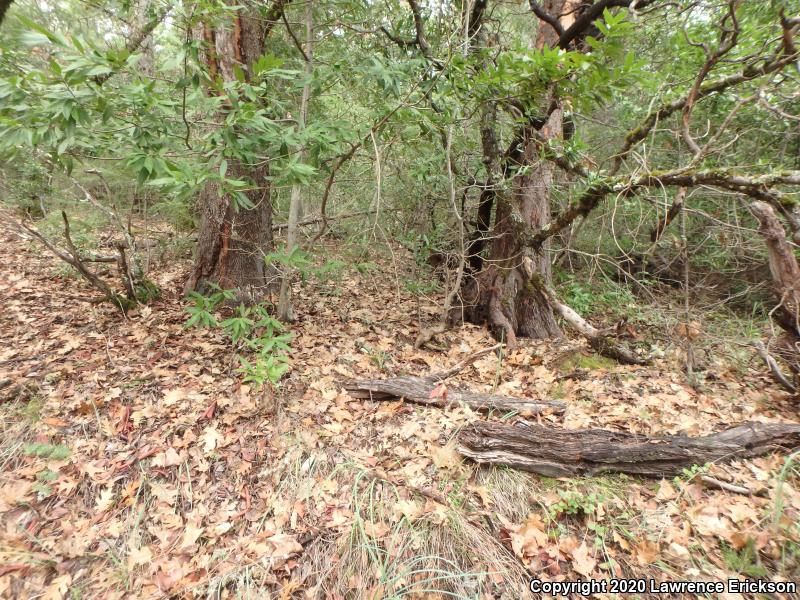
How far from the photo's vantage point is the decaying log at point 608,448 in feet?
8.64

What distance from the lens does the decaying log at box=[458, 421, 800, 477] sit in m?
2.63

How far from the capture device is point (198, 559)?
2.40m

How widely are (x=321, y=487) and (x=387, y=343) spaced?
1.98m

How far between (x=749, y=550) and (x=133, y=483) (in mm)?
3946

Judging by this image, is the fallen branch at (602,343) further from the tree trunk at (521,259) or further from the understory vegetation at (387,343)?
the tree trunk at (521,259)

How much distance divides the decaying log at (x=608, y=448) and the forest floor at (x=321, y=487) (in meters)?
0.09

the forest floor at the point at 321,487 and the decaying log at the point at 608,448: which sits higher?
the decaying log at the point at 608,448

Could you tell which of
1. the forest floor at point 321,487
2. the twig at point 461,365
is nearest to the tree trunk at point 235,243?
the forest floor at point 321,487

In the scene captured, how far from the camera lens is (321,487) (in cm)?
277

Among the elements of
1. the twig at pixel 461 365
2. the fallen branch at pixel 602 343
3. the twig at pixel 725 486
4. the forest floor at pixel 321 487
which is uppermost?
the fallen branch at pixel 602 343

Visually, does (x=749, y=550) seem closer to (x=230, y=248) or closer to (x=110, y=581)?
(x=110, y=581)

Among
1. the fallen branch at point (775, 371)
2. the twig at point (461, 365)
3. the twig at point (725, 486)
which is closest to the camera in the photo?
the twig at point (725, 486)

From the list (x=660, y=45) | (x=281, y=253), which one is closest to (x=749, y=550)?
(x=281, y=253)

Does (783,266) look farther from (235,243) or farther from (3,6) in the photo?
(3,6)
